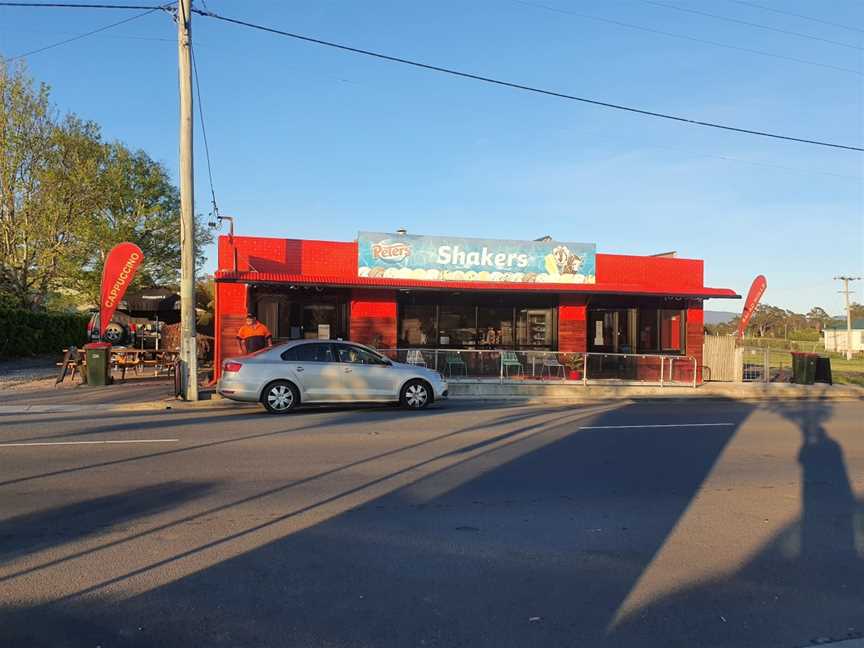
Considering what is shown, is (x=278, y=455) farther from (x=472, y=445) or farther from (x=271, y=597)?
(x=271, y=597)

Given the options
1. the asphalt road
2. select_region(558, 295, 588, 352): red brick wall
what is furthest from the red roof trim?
the asphalt road

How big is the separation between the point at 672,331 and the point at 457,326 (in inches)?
295

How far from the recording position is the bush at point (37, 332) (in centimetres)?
2442

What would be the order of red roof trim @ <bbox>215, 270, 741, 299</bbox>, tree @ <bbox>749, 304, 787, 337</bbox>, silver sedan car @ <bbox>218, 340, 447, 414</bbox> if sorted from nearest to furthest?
1. silver sedan car @ <bbox>218, 340, 447, 414</bbox>
2. red roof trim @ <bbox>215, 270, 741, 299</bbox>
3. tree @ <bbox>749, 304, 787, 337</bbox>

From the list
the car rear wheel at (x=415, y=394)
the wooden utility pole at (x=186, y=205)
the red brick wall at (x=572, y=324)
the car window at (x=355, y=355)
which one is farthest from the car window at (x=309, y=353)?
the red brick wall at (x=572, y=324)

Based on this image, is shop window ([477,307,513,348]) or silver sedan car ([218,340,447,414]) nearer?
silver sedan car ([218,340,447,414])

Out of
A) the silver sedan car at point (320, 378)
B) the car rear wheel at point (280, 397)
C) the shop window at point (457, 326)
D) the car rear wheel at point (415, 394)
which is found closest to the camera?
the silver sedan car at point (320, 378)

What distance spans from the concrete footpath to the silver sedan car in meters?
1.98

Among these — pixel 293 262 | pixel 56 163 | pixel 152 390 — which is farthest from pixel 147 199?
pixel 152 390

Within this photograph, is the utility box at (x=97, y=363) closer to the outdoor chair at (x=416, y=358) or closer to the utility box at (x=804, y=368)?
the outdoor chair at (x=416, y=358)

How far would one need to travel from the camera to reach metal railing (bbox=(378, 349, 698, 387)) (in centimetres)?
1806

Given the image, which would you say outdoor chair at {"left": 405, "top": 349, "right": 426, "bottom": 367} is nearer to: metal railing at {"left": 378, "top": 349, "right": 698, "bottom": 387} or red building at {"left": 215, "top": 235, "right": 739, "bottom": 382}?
metal railing at {"left": 378, "top": 349, "right": 698, "bottom": 387}

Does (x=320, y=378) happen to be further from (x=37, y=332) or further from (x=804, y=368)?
(x=37, y=332)

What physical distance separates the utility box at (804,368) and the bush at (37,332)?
27154mm
